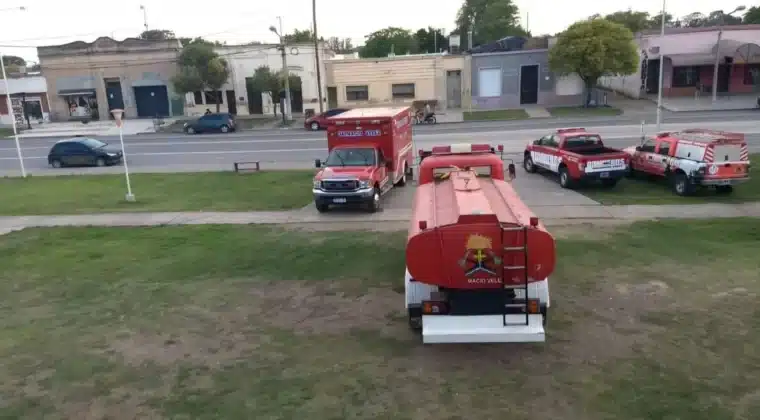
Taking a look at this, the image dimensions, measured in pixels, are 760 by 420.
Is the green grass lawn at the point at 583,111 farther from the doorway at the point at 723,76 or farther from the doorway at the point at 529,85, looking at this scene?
the doorway at the point at 723,76

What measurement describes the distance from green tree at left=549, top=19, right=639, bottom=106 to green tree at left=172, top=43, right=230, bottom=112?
2866 centimetres

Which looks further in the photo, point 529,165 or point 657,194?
point 529,165

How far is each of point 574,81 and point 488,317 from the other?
154ft

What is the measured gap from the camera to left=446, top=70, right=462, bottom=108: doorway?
5238 centimetres

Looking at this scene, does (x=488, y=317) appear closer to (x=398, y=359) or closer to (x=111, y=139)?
(x=398, y=359)

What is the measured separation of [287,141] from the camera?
3672 centimetres

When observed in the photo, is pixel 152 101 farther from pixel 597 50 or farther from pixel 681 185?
pixel 681 185

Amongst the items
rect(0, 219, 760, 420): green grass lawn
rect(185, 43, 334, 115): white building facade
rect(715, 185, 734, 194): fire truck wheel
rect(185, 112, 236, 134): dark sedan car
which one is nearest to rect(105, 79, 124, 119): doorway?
rect(185, 43, 334, 115): white building facade

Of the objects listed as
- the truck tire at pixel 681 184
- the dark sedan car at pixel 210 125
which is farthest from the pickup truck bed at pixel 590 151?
the dark sedan car at pixel 210 125

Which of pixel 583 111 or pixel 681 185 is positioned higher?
pixel 583 111

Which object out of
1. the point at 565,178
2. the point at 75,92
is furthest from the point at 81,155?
the point at 75,92

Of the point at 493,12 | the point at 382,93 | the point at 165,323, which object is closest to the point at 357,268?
the point at 165,323

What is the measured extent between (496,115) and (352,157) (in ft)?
98.4

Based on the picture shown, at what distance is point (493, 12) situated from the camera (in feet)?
296
